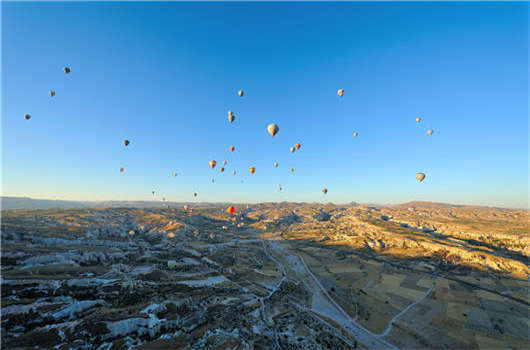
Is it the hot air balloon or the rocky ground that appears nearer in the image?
the rocky ground

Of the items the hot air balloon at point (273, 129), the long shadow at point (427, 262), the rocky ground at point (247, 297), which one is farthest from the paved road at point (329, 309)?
the hot air balloon at point (273, 129)

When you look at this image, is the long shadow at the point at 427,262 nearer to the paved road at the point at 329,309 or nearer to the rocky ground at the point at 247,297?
the rocky ground at the point at 247,297

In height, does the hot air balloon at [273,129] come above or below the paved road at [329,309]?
above

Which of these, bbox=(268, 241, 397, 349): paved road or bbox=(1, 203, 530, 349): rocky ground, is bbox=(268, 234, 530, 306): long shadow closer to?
bbox=(1, 203, 530, 349): rocky ground

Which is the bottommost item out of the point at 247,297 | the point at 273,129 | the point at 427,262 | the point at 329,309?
the point at 427,262

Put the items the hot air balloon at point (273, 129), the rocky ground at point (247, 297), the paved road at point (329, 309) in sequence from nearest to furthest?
the rocky ground at point (247, 297)
the paved road at point (329, 309)
the hot air balloon at point (273, 129)

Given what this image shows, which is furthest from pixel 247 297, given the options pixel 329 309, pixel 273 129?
pixel 273 129

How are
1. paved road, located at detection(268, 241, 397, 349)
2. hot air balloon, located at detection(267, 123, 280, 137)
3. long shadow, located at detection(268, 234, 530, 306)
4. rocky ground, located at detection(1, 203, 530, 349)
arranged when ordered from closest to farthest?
rocky ground, located at detection(1, 203, 530, 349), paved road, located at detection(268, 241, 397, 349), hot air balloon, located at detection(267, 123, 280, 137), long shadow, located at detection(268, 234, 530, 306)

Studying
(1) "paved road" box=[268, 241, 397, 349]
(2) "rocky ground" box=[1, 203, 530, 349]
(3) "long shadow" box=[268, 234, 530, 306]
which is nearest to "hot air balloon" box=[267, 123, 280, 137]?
(2) "rocky ground" box=[1, 203, 530, 349]

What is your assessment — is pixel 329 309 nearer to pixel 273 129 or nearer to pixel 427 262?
pixel 273 129

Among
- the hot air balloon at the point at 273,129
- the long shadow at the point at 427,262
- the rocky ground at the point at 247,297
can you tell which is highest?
the hot air balloon at the point at 273,129

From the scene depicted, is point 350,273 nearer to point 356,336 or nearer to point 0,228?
point 356,336

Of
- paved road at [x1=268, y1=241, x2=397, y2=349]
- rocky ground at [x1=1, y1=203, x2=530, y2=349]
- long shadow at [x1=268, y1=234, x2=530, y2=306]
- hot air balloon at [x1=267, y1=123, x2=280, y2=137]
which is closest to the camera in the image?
rocky ground at [x1=1, y1=203, x2=530, y2=349]
